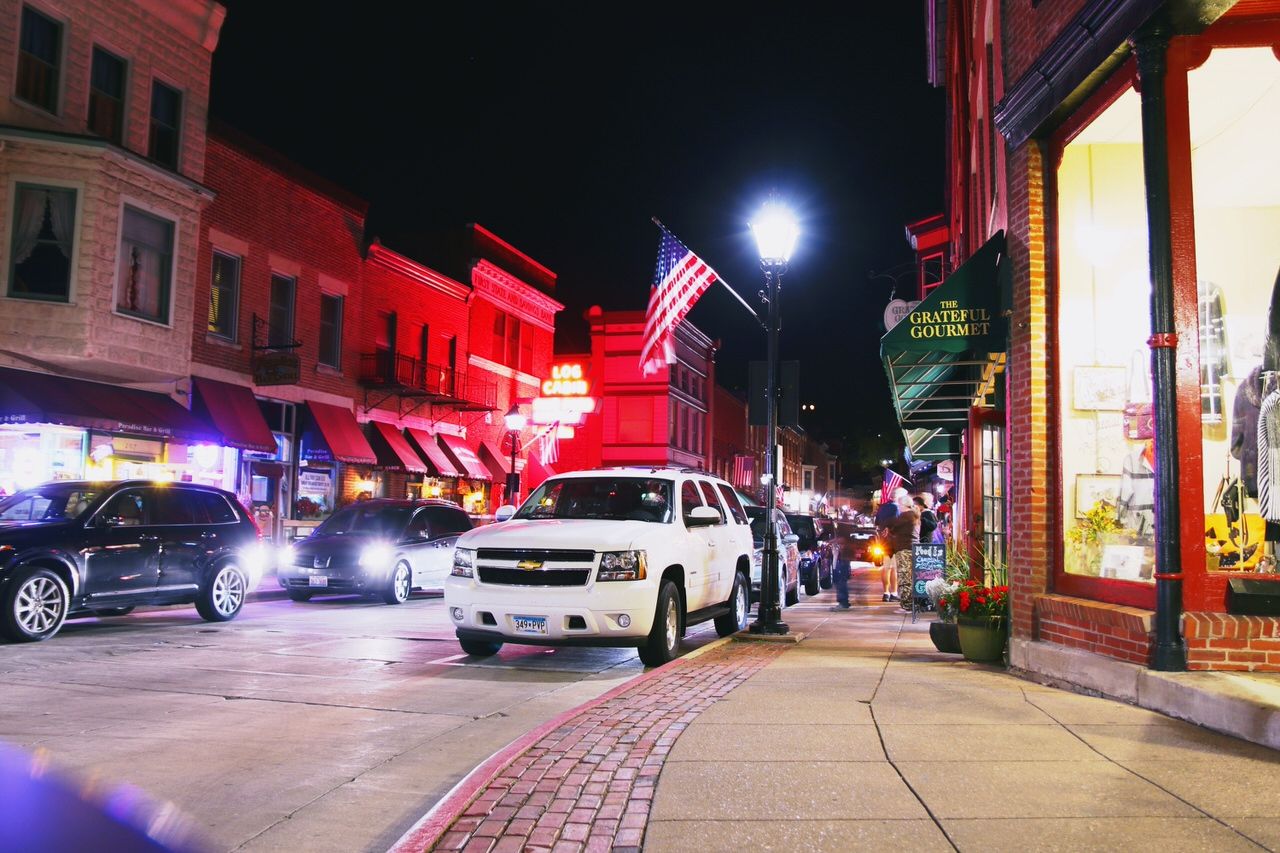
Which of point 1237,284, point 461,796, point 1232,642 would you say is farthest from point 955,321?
point 461,796

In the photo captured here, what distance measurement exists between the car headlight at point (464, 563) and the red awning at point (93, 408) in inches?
454

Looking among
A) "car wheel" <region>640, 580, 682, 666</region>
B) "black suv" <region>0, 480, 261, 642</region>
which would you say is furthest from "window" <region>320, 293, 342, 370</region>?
"car wheel" <region>640, 580, 682, 666</region>

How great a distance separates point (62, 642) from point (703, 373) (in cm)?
5103

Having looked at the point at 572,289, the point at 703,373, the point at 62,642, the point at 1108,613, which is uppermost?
the point at 572,289

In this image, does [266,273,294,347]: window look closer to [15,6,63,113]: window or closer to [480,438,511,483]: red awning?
[15,6,63,113]: window

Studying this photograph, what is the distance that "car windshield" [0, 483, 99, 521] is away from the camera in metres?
12.1

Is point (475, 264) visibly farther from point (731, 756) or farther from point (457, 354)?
point (731, 756)

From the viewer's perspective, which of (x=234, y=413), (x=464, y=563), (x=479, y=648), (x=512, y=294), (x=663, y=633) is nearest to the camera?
(x=464, y=563)

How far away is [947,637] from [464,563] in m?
4.82

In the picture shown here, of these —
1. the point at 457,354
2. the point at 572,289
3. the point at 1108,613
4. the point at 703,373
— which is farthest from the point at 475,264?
the point at 1108,613

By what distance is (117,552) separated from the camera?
12336 mm

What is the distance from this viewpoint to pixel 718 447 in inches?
2569

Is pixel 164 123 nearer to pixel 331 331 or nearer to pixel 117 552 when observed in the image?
pixel 331 331

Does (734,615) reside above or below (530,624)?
below
